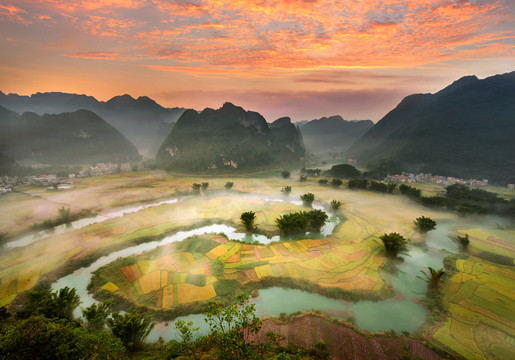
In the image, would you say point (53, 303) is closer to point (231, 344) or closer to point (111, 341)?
point (111, 341)

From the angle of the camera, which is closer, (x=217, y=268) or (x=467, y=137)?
(x=217, y=268)

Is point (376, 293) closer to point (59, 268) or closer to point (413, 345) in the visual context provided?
point (413, 345)

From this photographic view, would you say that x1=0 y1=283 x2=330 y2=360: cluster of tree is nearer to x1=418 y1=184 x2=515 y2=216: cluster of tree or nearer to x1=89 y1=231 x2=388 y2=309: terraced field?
x1=89 y1=231 x2=388 y2=309: terraced field

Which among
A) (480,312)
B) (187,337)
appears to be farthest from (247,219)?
(480,312)

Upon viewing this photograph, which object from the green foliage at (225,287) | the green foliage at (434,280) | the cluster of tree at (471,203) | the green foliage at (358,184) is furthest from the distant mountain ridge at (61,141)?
the green foliage at (434,280)

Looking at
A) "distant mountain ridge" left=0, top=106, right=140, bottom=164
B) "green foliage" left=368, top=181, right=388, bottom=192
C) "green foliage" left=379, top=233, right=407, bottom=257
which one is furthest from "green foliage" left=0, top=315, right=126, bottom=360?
"distant mountain ridge" left=0, top=106, right=140, bottom=164

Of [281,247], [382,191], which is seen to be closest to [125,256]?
[281,247]
